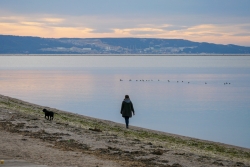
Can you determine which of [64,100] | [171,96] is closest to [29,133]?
[64,100]

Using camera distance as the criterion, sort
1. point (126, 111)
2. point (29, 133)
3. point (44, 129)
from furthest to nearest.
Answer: point (126, 111) < point (44, 129) < point (29, 133)

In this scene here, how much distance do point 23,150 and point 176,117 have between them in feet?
93.6

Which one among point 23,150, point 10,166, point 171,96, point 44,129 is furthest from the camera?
point 171,96

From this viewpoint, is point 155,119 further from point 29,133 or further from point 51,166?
point 51,166

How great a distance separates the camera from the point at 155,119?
38.2m

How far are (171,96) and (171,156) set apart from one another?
158ft

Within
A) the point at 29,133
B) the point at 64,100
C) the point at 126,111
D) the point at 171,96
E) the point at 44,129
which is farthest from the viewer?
the point at 171,96

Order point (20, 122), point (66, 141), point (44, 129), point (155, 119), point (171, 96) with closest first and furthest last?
1. point (66, 141)
2. point (44, 129)
3. point (20, 122)
4. point (155, 119)
5. point (171, 96)

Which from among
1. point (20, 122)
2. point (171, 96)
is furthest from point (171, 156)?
point (171, 96)

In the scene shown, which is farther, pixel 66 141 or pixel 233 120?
pixel 233 120

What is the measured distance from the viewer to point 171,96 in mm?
60781

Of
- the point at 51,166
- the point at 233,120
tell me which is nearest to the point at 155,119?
the point at 233,120

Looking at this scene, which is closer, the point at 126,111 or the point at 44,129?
the point at 44,129

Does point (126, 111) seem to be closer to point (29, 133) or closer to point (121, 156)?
point (29, 133)
